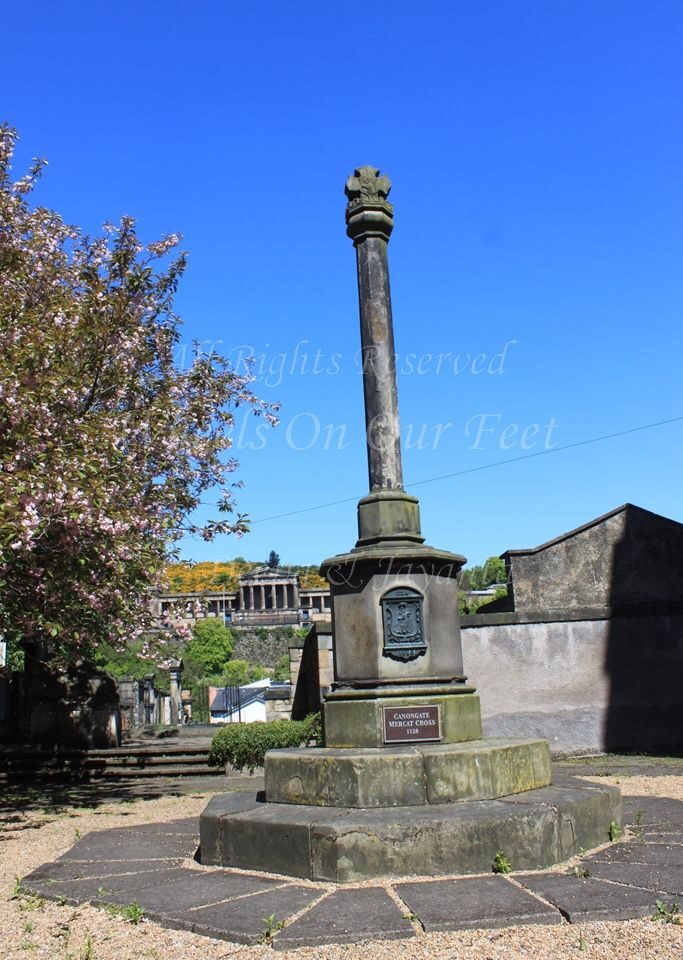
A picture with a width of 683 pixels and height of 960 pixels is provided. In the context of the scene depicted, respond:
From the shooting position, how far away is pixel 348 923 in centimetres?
448

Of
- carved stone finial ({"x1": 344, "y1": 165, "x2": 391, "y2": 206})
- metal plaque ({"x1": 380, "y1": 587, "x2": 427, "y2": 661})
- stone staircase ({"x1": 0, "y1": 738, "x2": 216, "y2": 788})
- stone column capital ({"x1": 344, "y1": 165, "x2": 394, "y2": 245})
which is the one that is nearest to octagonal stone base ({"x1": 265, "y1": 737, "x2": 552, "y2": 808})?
metal plaque ({"x1": 380, "y1": 587, "x2": 427, "y2": 661})

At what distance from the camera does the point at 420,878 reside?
541 cm

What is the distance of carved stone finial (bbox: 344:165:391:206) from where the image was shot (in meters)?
8.32

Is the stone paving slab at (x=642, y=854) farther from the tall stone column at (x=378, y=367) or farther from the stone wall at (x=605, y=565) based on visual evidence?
the stone wall at (x=605, y=565)

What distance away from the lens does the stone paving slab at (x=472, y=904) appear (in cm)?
441

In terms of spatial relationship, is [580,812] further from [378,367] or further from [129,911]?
[378,367]

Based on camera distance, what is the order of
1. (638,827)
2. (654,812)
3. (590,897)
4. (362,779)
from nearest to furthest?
(590,897) → (362,779) → (638,827) → (654,812)

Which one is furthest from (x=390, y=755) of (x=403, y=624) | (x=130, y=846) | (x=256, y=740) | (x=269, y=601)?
(x=269, y=601)

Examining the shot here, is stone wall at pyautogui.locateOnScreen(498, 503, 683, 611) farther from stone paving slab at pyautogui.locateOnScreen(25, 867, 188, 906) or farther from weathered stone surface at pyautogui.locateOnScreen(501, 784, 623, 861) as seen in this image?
stone paving slab at pyautogui.locateOnScreen(25, 867, 188, 906)

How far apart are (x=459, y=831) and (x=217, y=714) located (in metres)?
48.1

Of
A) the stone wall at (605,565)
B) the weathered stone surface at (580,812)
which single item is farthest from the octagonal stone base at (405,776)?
the stone wall at (605,565)

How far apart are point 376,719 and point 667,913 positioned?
279 cm

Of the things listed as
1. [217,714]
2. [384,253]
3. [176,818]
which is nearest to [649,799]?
[176,818]

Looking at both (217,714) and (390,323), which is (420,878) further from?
(217,714)
